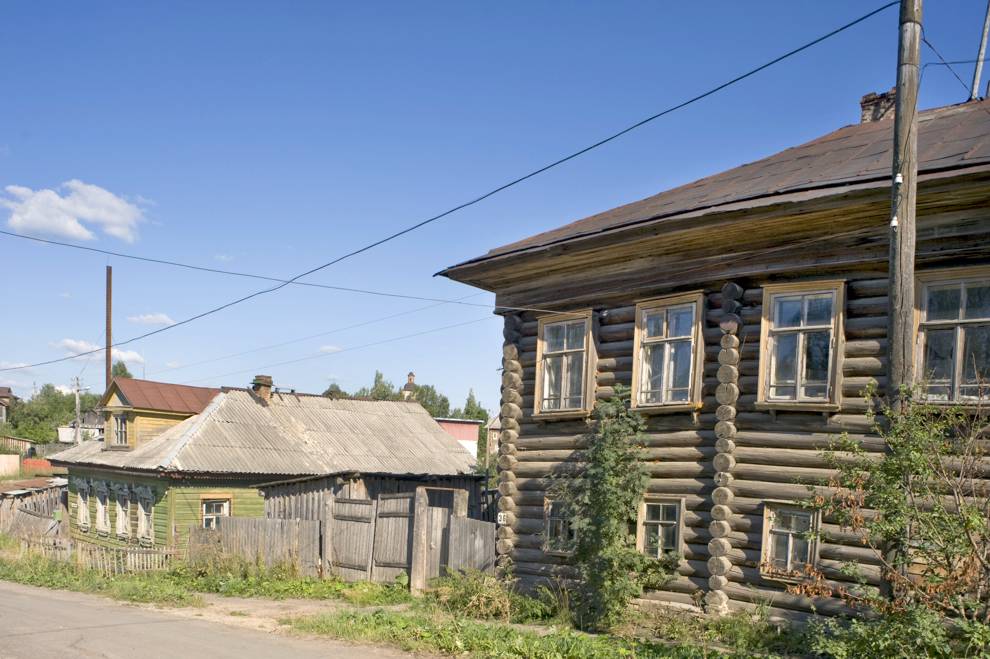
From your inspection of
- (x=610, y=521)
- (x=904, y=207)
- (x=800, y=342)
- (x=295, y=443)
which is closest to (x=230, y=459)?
(x=295, y=443)

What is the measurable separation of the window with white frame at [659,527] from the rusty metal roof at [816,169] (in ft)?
14.3

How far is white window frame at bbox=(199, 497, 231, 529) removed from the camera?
83.8 ft

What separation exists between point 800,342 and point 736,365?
1.00 meters

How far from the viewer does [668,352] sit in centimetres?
1396

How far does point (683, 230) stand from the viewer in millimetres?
13195

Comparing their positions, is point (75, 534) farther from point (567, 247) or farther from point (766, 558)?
point (766, 558)

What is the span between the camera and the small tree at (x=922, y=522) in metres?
7.39

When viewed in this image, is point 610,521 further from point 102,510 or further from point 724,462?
point 102,510

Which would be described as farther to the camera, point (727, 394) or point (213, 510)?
point (213, 510)

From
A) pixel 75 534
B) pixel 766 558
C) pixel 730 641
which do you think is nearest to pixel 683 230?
pixel 766 558

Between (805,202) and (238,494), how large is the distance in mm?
19968

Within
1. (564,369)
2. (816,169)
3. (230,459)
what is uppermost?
(816,169)

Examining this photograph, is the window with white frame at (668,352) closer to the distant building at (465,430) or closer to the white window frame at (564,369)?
the white window frame at (564,369)

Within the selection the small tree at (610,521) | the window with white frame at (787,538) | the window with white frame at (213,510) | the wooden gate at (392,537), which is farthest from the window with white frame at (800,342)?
the window with white frame at (213,510)
